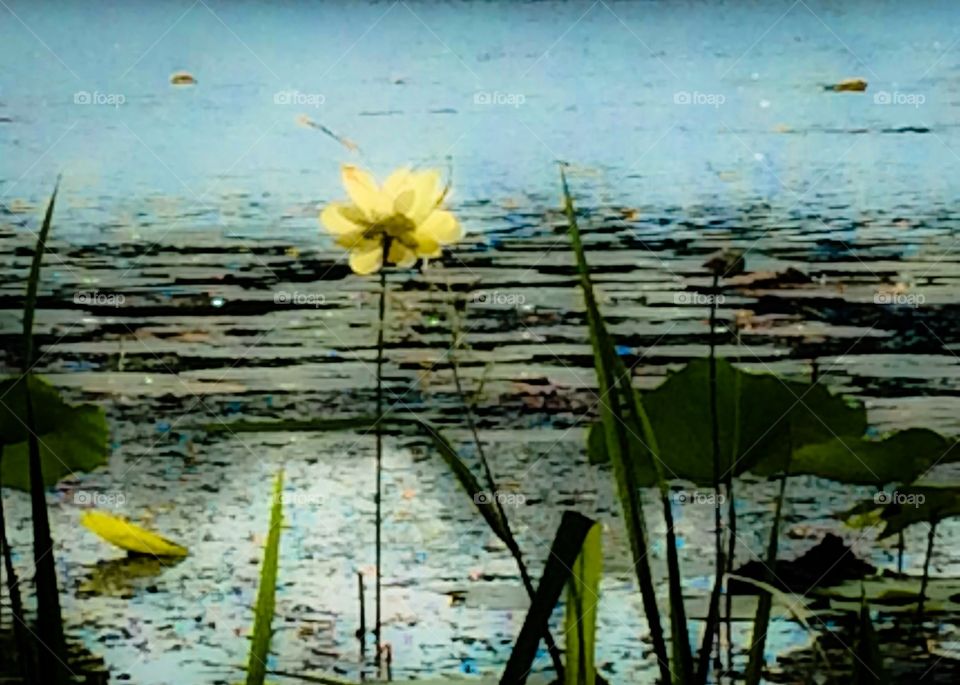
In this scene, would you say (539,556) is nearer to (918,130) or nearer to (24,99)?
→ (918,130)

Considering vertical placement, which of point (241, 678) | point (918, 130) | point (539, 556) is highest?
point (918, 130)

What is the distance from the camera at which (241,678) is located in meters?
1.29

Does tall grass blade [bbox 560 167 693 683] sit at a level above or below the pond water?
below

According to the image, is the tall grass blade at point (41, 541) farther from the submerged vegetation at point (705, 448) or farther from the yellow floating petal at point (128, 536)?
the yellow floating petal at point (128, 536)

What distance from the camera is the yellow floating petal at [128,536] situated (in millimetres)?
1312

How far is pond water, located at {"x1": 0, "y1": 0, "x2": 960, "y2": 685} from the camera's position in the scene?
131cm

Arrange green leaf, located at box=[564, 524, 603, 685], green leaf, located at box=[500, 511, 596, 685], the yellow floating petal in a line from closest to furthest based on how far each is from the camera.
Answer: green leaf, located at box=[500, 511, 596, 685] → green leaf, located at box=[564, 524, 603, 685] → the yellow floating petal

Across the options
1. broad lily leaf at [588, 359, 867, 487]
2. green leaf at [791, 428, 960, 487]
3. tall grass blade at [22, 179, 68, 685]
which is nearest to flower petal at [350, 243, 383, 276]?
broad lily leaf at [588, 359, 867, 487]

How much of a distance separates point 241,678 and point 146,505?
0.73ft

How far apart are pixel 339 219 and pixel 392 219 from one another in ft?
0.29

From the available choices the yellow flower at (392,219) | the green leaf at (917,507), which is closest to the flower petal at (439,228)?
the yellow flower at (392,219)

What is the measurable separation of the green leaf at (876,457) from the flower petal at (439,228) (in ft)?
1.43

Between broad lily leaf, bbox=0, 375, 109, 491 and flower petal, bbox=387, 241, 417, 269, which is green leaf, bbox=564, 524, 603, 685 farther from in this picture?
broad lily leaf, bbox=0, 375, 109, 491

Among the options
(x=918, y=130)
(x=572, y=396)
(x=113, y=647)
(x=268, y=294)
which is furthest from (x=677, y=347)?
(x=113, y=647)
